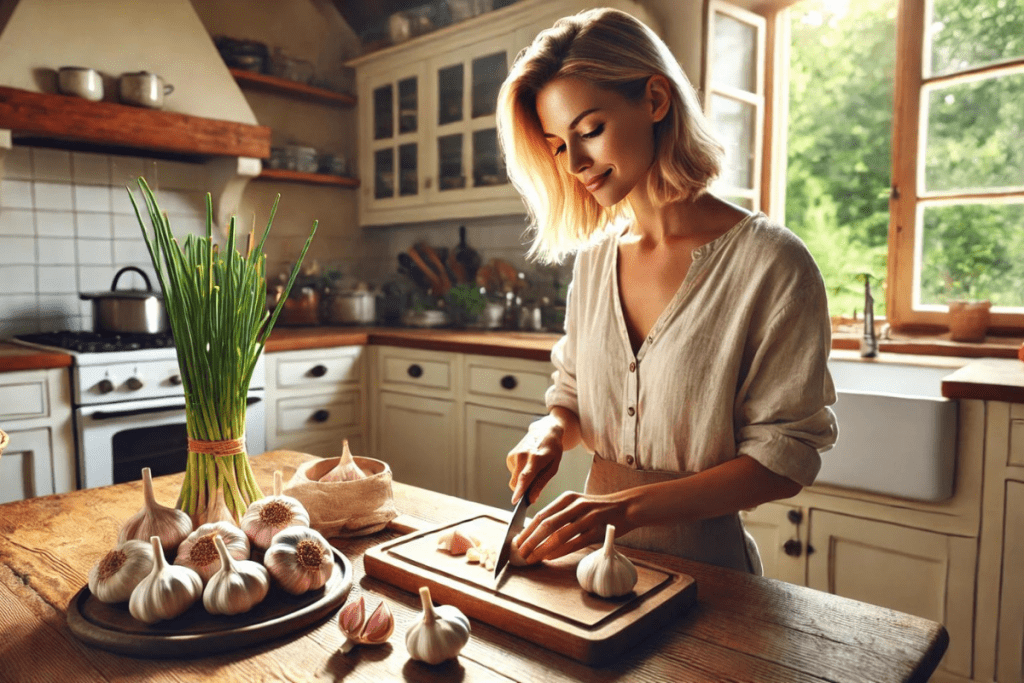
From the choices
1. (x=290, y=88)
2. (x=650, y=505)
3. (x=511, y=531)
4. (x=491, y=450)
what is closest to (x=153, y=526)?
(x=511, y=531)

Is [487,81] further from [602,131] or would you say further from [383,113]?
[602,131]

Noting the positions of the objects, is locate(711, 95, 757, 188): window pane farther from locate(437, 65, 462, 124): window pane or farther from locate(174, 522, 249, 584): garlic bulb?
locate(174, 522, 249, 584): garlic bulb

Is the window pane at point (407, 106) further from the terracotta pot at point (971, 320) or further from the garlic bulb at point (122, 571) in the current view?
the garlic bulb at point (122, 571)

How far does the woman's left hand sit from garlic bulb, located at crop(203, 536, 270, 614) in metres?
0.29

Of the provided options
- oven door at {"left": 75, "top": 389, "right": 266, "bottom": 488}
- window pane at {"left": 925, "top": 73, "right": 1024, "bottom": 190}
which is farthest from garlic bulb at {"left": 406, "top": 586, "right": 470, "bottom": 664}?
window pane at {"left": 925, "top": 73, "right": 1024, "bottom": 190}

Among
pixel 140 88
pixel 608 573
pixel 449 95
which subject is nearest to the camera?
pixel 608 573

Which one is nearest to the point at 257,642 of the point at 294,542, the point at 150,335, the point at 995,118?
the point at 294,542

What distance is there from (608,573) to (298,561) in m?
0.33

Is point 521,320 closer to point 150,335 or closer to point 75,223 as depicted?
point 150,335

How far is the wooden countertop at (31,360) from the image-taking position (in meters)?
2.18

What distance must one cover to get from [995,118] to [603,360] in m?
1.96

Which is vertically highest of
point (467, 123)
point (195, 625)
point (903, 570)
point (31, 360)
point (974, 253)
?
point (467, 123)

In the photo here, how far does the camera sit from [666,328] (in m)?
1.16

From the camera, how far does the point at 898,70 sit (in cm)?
254
